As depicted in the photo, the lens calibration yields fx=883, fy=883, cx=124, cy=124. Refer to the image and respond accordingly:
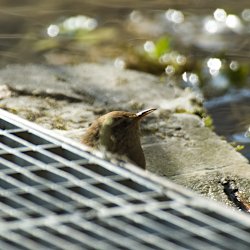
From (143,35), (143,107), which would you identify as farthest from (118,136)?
(143,35)

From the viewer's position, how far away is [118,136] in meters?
3.62

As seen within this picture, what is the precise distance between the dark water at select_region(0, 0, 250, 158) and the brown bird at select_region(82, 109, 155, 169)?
1.46 metres

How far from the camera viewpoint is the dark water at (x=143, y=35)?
18.7 ft

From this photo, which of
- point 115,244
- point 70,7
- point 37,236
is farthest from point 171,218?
point 70,7

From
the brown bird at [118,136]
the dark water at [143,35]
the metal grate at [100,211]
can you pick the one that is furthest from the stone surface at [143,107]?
the metal grate at [100,211]

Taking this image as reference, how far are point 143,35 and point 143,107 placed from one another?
2346mm

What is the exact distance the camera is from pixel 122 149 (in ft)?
11.7

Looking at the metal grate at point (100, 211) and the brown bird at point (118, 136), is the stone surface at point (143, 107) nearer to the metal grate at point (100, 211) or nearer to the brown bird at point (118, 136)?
the brown bird at point (118, 136)

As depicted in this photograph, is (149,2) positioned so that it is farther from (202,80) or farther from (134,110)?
(134,110)

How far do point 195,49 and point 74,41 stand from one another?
0.91 m

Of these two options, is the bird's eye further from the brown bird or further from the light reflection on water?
the light reflection on water

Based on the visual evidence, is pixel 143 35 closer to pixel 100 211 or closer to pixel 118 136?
pixel 118 136

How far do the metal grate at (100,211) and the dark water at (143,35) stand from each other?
2.48 m

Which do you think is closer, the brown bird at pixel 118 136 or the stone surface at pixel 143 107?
the brown bird at pixel 118 136
